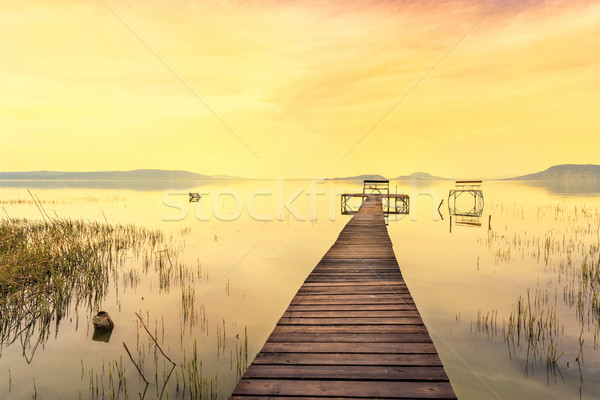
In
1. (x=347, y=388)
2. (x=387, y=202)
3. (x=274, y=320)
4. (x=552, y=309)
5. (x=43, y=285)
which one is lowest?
(x=274, y=320)

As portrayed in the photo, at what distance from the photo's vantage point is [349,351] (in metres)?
3.94

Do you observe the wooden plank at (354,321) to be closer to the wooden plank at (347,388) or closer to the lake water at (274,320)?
the lake water at (274,320)

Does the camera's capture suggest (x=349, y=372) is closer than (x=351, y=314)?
Yes

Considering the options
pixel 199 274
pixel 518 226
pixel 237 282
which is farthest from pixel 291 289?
pixel 518 226

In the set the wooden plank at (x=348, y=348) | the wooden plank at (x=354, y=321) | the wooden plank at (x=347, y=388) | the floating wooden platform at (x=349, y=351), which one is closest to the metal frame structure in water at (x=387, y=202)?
the floating wooden platform at (x=349, y=351)

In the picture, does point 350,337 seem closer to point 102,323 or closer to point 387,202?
point 102,323

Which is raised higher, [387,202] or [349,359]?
[387,202]

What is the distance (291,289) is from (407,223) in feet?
52.1

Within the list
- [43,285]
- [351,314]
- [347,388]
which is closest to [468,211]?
[351,314]

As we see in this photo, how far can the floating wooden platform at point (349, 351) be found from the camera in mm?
3211

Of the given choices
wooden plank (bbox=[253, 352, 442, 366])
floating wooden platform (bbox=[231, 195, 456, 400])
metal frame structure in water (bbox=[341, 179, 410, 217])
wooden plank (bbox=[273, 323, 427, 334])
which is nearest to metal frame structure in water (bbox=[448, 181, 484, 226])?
metal frame structure in water (bbox=[341, 179, 410, 217])

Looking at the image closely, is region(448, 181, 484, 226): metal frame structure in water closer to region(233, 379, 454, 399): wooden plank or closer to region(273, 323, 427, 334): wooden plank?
region(273, 323, 427, 334): wooden plank

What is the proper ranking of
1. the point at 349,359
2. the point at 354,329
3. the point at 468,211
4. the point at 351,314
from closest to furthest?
the point at 349,359
the point at 354,329
the point at 351,314
the point at 468,211

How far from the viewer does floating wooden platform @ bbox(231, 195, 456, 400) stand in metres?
3.21
